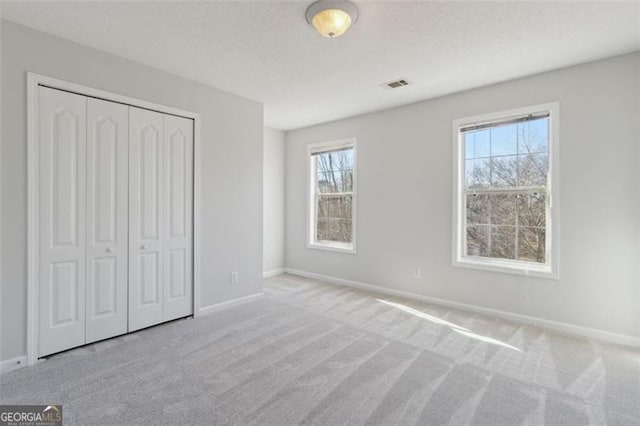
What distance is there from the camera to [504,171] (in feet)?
11.3

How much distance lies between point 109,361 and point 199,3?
2773 mm

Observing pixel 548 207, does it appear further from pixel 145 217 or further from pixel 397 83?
pixel 145 217

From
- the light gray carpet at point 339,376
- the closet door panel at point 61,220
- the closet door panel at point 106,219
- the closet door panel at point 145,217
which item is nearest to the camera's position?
the light gray carpet at point 339,376

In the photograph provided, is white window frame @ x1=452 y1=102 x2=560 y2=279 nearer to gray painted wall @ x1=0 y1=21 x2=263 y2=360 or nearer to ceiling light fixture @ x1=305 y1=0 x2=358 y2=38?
ceiling light fixture @ x1=305 y1=0 x2=358 y2=38

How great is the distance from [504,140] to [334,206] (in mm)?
2583

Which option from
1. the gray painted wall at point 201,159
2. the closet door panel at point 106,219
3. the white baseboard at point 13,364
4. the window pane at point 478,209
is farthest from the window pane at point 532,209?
the white baseboard at point 13,364

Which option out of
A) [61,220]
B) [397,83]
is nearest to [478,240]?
[397,83]

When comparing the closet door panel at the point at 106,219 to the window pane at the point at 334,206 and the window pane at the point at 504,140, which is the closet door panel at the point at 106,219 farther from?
the window pane at the point at 504,140

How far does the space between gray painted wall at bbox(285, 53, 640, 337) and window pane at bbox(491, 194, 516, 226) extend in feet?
1.47

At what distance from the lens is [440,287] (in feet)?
12.8

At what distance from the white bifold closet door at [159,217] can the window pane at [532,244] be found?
3642mm

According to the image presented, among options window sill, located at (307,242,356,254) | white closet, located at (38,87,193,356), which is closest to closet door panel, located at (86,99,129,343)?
white closet, located at (38,87,193,356)

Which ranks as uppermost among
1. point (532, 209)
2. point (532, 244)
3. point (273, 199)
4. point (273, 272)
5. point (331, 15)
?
point (331, 15)

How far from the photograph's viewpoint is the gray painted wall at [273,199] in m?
5.39
